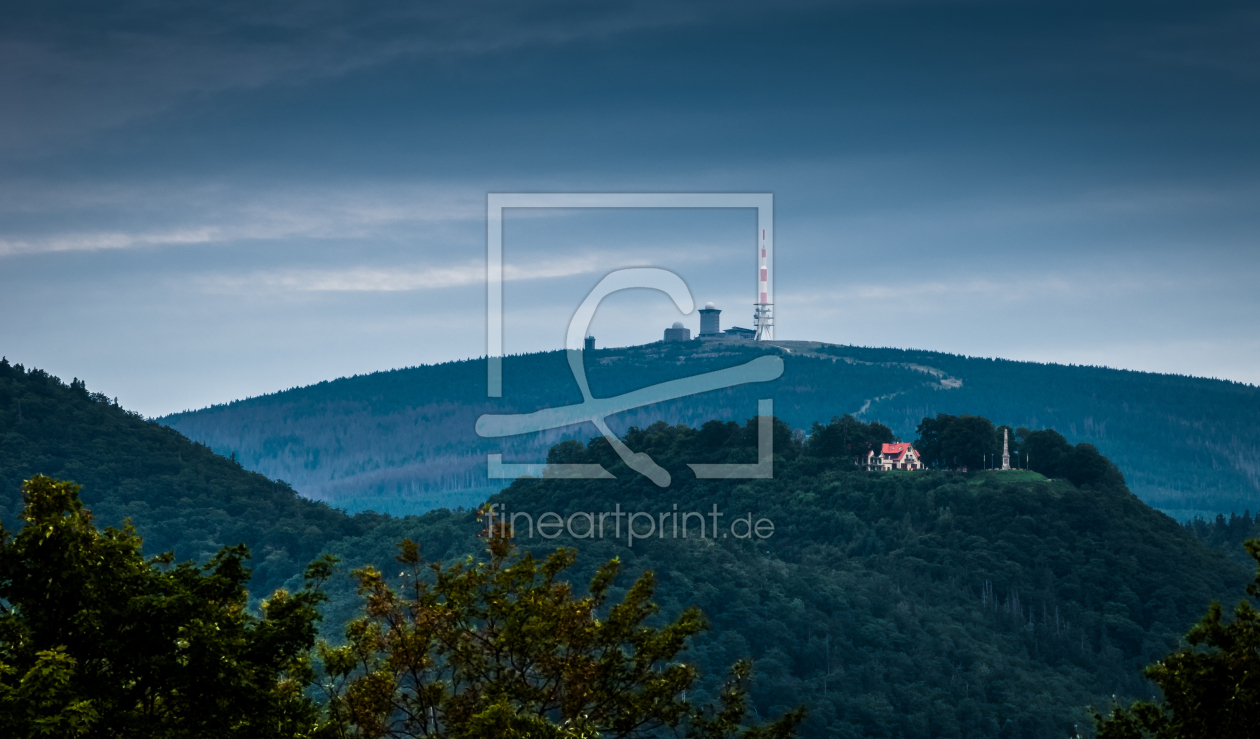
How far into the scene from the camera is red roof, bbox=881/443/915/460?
458ft

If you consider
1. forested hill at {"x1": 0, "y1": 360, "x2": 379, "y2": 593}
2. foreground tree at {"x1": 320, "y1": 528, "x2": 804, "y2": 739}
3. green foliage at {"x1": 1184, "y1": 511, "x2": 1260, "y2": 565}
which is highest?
foreground tree at {"x1": 320, "y1": 528, "x2": 804, "y2": 739}

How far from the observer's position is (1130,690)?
349ft

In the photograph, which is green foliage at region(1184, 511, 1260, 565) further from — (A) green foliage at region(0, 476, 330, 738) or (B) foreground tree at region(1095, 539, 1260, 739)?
(A) green foliage at region(0, 476, 330, 738)

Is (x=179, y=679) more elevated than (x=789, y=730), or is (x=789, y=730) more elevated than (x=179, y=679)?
(x=179, y=679)

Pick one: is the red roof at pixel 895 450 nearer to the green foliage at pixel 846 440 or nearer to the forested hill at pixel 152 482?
the green foliage at pixel 846 440

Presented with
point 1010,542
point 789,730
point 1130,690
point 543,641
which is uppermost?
point 543,641

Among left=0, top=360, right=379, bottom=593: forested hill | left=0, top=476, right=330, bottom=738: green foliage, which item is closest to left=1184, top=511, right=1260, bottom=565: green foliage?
left=0, top=360, right=379, bottom=593: forested hill

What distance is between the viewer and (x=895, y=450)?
140250 mm

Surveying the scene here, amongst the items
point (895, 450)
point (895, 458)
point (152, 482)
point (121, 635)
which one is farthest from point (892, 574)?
point (121, 635)

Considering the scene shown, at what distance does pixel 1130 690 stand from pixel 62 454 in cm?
11446

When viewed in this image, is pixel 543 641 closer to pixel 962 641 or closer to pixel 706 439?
pixel 962 641

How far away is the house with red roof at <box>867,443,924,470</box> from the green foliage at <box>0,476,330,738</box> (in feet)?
403

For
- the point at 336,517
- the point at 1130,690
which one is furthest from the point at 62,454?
the point at 1130,690

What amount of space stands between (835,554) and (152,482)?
77107 millimetres
